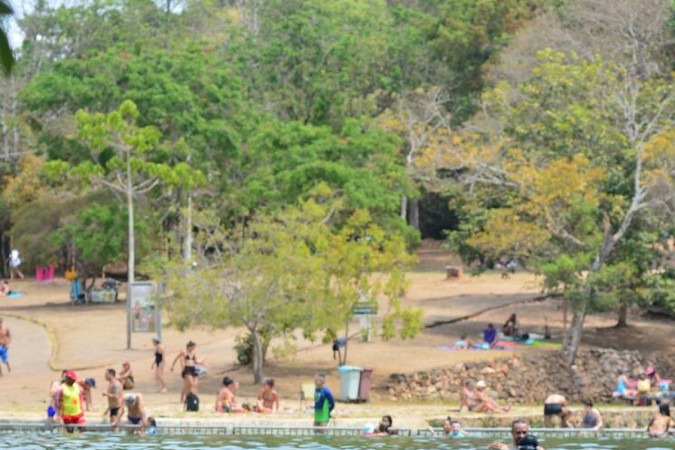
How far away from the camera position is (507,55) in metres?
65.9

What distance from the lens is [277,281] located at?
38.8 meters

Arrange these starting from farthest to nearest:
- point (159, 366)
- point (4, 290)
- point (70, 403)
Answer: point (4, 290) < point (159, 366) < point (70, 403)

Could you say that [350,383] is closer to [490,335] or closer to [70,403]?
[490,335]

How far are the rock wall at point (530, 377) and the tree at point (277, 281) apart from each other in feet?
4.95

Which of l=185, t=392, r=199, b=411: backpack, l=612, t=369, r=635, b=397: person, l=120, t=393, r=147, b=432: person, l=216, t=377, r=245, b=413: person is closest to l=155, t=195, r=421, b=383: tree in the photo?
l=216, t=377, r=245, b=413: person

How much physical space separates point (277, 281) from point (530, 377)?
26.3 ft

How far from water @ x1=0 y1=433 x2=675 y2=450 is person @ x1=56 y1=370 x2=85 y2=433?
1.73 ft

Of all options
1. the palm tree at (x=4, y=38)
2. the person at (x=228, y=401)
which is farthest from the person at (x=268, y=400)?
the palm tree at (x=4, y=38)

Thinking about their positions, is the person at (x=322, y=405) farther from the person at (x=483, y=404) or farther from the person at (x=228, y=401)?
the person at (x=483, y=404)

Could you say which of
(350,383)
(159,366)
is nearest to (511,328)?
(350,383)

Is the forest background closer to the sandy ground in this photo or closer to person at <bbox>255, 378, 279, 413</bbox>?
the sandy ground

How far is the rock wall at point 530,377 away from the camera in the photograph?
133 feet

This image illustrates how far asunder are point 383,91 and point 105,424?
47.7 metres

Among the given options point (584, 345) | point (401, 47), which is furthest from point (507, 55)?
point (584, 345)
